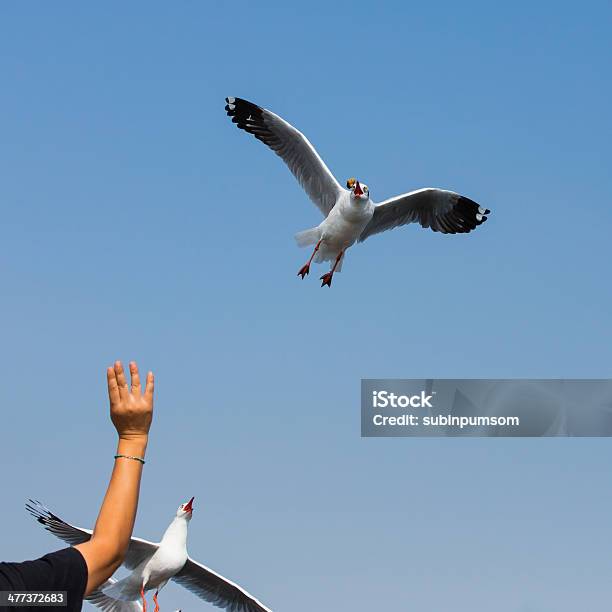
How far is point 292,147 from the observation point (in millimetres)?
13109

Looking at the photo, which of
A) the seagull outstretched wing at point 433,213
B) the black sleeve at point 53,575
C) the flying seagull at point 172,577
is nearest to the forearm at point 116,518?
the black sleeve at point 53,575

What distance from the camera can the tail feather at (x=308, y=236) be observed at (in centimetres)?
1295

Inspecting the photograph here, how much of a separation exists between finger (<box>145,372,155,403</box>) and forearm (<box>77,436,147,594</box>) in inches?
3.9

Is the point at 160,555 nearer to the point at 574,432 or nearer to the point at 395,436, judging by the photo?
the point at 395,436

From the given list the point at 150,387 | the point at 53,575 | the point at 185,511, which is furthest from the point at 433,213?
the point at 53,575

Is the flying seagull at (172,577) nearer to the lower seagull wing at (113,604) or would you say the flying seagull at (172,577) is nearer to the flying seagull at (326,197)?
the lower seagull wing at (113,604)

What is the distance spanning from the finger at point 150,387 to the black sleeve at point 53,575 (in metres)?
0.40

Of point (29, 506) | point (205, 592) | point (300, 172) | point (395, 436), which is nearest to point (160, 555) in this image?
point (205, 592)

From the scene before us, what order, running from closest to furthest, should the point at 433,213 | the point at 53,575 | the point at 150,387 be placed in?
the point at 53,575 → the point at 150,387 → the point at 433,213

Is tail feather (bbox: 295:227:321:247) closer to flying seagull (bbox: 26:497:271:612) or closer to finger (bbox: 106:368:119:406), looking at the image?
flying seagull (bbox: 26:497:271:612)

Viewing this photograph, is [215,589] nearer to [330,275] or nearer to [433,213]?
[330,275]

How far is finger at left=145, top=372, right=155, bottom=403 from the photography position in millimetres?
2605

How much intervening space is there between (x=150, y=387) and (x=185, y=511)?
10684 millimetres

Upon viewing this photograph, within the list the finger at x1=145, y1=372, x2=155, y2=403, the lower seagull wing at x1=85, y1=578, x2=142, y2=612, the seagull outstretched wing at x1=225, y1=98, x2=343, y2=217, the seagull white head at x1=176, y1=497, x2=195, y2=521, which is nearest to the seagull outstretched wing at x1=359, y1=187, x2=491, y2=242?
the seagull outstretched wing at x1=225, y1=98, x2=343, y2=217
